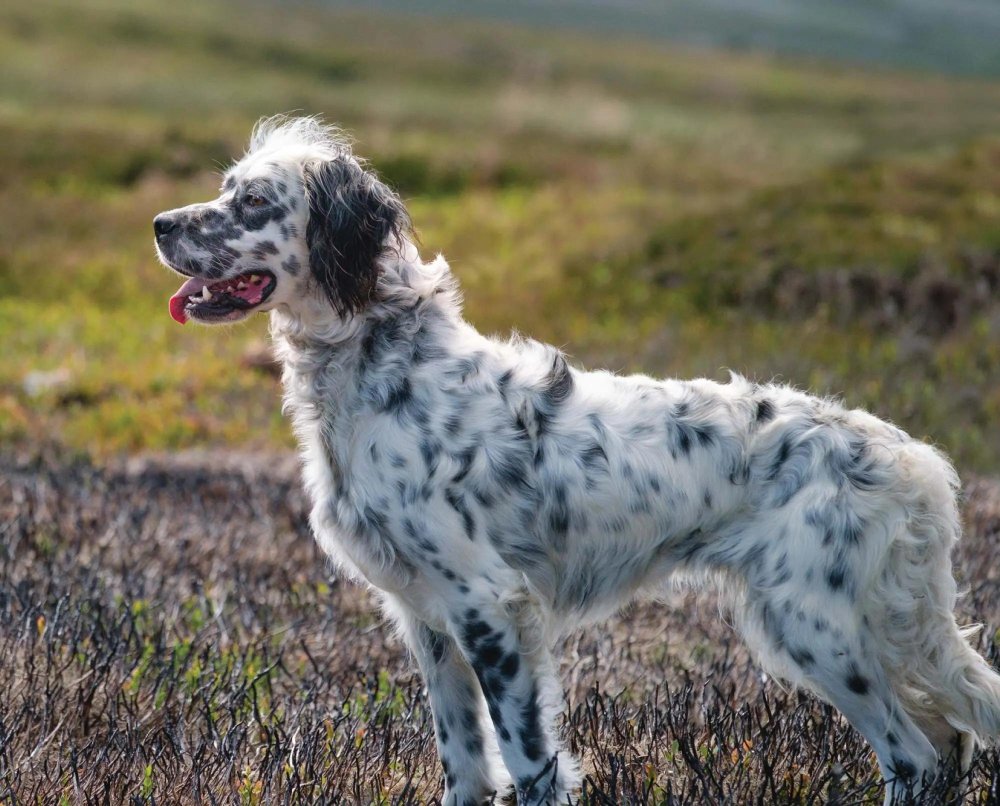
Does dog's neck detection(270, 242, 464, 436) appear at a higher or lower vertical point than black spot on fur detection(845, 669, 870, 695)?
higher

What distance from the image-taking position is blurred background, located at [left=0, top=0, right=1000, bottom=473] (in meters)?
11.6

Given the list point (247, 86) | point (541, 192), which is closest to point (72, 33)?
point (247, 86)

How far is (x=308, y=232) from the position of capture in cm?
413

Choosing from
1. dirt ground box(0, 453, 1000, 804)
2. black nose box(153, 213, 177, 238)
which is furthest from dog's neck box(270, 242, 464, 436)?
dirt ground box(0, 453, 1000, 804)

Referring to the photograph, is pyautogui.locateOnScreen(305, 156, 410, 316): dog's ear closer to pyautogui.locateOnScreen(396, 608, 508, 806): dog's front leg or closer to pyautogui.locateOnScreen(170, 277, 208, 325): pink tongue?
pyautogui.locateOnScreen(170, 277, 208, 325): pink tongue

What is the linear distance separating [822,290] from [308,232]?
33.5 feet

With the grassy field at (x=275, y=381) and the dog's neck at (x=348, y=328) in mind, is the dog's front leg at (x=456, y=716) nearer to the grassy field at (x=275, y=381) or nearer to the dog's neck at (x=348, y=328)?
the grassy field at (x=275, y=381)

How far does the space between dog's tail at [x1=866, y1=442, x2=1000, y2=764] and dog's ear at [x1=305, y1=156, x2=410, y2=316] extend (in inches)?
69.3

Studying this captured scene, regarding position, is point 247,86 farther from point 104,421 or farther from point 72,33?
point 104,421

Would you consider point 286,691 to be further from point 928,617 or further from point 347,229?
point 928,617

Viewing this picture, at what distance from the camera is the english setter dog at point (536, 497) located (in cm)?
383

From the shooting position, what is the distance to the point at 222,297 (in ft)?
13.4

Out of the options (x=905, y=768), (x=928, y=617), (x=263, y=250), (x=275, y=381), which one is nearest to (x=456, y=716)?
(x=905, y=768)

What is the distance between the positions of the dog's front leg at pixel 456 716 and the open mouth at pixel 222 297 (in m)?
1.10
